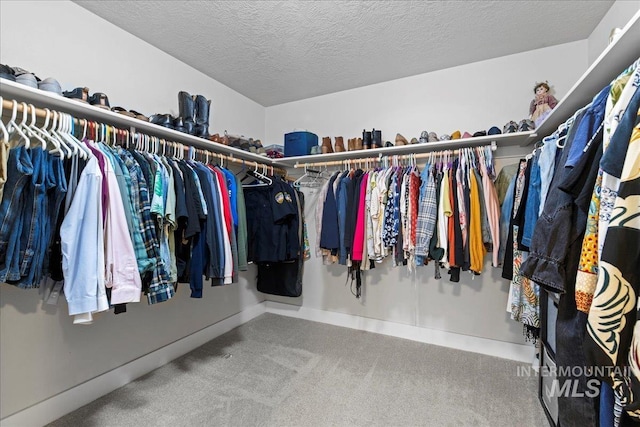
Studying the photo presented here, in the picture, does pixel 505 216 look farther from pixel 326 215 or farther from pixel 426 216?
pixel 326 215

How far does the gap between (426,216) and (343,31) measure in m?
1.50

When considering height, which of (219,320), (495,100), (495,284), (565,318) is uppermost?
(495,100)

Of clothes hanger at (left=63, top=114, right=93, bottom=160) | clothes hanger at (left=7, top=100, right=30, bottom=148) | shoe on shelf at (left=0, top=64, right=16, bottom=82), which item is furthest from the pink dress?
shoe on shelf at (left=0, top=64, right=16, bottom=82)

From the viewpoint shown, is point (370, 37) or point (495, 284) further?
point (495, 284)

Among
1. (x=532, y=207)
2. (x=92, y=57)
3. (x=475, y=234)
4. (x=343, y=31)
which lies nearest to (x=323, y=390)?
(x=475, y=234)

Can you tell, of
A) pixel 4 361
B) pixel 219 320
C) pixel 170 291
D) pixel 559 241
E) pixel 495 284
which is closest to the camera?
pixel 559 241

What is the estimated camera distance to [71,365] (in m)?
1.67

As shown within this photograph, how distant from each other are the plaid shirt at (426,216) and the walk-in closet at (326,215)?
0.02 meters

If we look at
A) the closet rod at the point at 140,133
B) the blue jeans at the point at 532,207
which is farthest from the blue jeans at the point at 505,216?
the closet rod at the point at 140,133

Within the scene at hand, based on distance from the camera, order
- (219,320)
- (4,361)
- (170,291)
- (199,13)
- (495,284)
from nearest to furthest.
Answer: (4,361) → (170,291) → (199,13) → (495,284) → (219,320)

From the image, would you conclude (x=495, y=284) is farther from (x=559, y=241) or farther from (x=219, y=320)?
(x=219, y=320)

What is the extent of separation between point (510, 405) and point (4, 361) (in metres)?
2.86

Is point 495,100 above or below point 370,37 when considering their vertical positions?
below

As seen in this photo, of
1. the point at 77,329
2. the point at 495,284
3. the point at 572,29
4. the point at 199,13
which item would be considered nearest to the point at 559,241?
the point at 495,284
